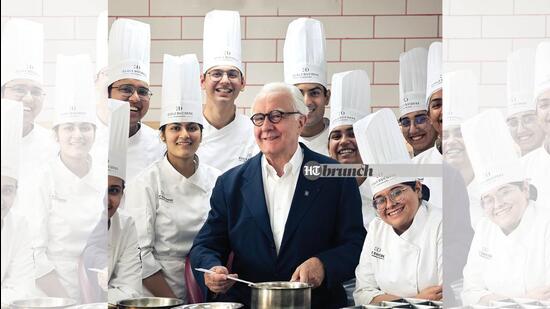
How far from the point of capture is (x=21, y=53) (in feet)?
11.8

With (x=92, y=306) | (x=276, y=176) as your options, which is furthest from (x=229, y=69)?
(x=92, y=306)

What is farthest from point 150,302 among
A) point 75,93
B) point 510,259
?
point 510,259

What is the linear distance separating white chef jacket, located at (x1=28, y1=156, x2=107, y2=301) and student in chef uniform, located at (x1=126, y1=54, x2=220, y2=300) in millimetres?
302

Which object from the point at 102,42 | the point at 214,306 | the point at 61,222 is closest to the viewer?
the point at 214,306

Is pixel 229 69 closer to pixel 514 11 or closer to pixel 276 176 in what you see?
pixel 276 176

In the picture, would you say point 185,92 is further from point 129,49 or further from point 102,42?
point 102,42

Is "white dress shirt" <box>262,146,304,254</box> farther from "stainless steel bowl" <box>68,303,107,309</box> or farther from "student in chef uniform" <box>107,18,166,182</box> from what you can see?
"stainless steel bowl" <box>68,303,107,309</box>

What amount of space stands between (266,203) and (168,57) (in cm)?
66

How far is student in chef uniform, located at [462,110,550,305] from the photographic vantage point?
333 centimetres

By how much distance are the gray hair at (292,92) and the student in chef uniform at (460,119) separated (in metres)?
0.51

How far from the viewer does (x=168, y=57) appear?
132 inches

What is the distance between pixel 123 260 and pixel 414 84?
4.12 feet

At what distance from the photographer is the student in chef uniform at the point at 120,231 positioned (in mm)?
3338


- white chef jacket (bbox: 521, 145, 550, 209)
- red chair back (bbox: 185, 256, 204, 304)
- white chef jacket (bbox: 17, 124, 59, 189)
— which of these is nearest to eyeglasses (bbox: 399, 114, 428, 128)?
white chef jacket (bbox: 521, 145, 550, 209)
